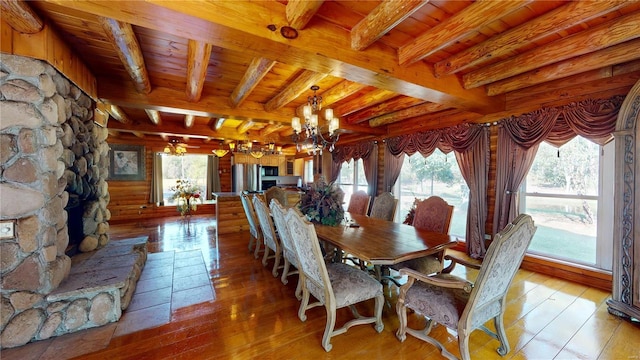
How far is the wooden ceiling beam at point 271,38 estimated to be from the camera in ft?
4.51

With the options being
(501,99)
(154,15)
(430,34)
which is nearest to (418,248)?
(430,34)

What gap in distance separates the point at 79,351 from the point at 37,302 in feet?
1.69

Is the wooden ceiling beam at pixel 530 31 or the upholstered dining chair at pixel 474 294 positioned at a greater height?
the wooden ceiling beam at pixel 530 31

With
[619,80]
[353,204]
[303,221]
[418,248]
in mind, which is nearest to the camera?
[303,221]

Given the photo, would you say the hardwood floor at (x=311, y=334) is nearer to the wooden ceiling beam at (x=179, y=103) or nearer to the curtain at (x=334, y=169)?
the wooden ceiling beam at (x=179, y=103)

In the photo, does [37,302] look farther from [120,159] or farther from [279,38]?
[120,159]

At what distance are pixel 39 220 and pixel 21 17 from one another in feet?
4.68

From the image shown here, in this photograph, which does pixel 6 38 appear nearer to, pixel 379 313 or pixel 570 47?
pixel 379 313

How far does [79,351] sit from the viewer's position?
5.90ft

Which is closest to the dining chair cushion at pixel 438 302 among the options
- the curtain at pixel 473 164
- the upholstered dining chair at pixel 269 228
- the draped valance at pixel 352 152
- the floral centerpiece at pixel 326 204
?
the floral centerpiece at pixel 326 204

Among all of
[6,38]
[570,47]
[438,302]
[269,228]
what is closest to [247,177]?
[269,228]

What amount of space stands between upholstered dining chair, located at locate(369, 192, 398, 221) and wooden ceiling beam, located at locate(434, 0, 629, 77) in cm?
189

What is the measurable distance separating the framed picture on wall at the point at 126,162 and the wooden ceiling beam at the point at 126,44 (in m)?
5.64

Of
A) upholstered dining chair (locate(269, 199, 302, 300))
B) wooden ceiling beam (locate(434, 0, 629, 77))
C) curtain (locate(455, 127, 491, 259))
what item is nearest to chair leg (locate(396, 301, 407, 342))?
upholstered dining chair (locate(269, 199, 302, 300))
